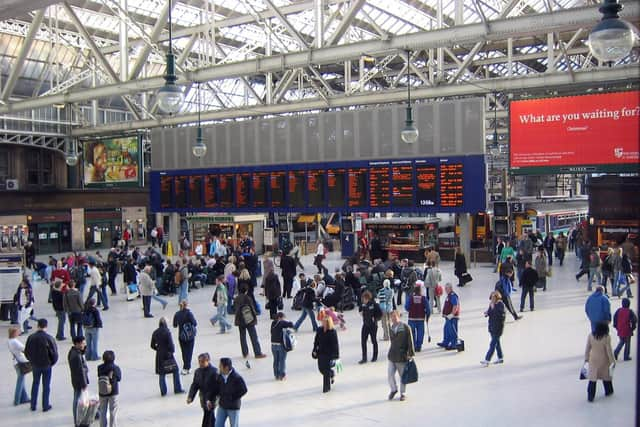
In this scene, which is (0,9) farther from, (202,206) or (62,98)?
(202,206)

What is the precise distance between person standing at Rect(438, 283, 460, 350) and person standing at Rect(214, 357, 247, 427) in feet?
16.4

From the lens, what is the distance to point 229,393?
7.32 m

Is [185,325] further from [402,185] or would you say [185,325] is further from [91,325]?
[402,185]

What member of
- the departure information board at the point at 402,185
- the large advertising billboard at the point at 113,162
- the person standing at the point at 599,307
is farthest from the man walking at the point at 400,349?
the large advertising billboard at the point at 113,162

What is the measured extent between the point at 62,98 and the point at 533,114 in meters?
16.3

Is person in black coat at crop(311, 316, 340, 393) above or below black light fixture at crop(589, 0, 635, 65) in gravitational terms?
below

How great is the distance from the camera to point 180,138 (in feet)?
94.8

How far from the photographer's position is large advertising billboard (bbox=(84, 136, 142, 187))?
94.7 feet

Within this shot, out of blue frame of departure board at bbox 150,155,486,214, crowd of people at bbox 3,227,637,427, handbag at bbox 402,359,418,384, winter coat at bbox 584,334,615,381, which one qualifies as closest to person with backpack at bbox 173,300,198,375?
crowd of people at bbox 3,227,637,427

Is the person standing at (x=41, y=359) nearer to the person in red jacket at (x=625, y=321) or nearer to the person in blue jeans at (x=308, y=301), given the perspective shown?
the person in blue jeans at (x=308, y=301)

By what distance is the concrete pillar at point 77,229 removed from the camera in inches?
1458

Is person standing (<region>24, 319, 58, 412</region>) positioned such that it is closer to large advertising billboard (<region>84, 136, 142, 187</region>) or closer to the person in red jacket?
the person in red jacket

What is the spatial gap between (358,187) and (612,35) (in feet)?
59.2

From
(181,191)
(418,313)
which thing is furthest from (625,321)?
(181,191)
